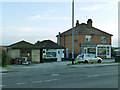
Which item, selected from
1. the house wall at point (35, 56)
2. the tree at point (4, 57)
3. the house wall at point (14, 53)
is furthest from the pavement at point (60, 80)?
the house wall at point (35, 56)

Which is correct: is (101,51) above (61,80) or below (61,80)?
above

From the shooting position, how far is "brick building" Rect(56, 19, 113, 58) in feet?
142

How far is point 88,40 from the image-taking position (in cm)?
4453

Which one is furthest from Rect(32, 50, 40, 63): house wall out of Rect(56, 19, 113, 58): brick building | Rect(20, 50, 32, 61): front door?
Rect(56, 19, 113, 58): brick building

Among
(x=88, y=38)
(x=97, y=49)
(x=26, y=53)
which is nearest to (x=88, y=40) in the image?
(x=88, y=38)

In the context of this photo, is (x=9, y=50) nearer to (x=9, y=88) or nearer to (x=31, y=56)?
(x=31, y=56)

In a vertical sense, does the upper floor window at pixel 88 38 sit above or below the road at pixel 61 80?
above

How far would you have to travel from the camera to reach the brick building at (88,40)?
43.3 m

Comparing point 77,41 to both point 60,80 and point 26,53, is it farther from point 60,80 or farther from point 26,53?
point 60,80

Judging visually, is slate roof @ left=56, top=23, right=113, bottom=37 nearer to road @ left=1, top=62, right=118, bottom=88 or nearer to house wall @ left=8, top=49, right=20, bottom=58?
house wall @ left=8, top=49, right=20, bottom=58

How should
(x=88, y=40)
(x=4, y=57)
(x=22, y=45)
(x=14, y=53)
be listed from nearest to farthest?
(x=4, y=57)
(x=14, y=53)
(x=22, y=45)
(x=88, y=40)

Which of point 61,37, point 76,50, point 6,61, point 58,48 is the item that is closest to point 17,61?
point 6,61

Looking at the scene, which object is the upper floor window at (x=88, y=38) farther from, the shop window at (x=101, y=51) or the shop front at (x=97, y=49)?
the shop window at (x=101, y=51)

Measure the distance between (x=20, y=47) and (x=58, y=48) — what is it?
7.35 metres
